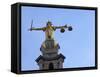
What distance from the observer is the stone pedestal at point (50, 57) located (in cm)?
188

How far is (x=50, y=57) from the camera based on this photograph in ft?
6.28

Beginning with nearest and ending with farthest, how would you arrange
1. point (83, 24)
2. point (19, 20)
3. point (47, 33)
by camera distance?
point (19, 20) < point (47, 33) < point (83, 24)

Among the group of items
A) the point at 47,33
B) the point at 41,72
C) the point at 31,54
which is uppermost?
the point at 47,33

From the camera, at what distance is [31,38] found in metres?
1.84

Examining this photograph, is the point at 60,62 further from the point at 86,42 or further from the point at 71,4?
the point at 71,4

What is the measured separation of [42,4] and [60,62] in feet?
1.42

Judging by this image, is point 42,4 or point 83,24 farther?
point 83,24

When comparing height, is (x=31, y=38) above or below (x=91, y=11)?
below

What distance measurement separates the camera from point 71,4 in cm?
198

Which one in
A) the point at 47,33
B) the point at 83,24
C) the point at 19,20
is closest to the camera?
the point at 19,20


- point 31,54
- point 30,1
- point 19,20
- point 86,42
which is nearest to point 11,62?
point 31,54

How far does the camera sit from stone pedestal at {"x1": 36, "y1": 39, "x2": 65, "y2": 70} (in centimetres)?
188

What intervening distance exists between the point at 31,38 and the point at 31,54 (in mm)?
109

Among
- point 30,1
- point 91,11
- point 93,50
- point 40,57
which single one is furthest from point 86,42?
point 30,1
